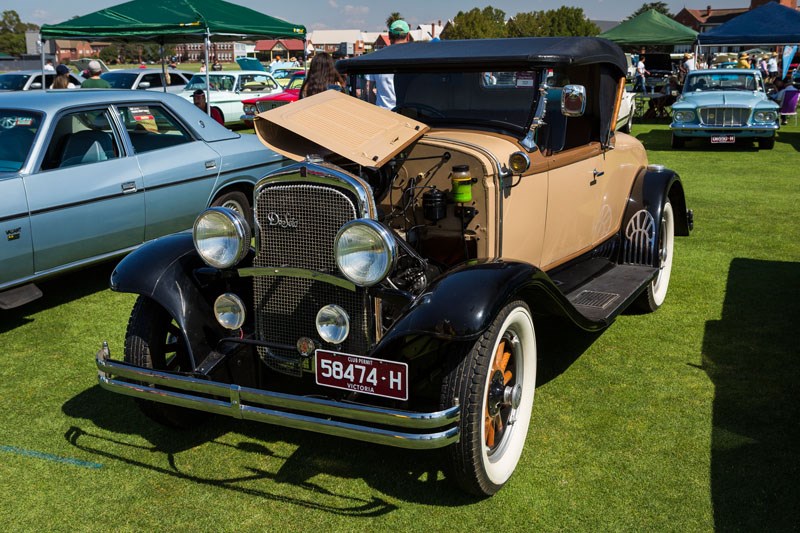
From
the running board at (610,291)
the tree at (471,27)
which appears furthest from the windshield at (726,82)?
the tree at (471,27)

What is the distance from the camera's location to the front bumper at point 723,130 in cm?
1338

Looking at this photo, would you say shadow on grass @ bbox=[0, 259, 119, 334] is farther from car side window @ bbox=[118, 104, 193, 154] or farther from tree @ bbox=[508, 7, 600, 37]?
tree @ bbox=[508, 7, 600, 37]

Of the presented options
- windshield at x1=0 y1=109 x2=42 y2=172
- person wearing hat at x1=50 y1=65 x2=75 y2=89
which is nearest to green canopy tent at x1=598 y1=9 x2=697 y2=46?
person wearing hat at x1=50 y1=65 x2=75 y2=89

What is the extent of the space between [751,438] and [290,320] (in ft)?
7.34

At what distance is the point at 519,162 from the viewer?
3.60 meters

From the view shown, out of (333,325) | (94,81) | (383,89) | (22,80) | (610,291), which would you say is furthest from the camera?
(22,80)

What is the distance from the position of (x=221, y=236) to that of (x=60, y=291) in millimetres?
3401

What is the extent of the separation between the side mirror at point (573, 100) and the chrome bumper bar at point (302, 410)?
5.87 ft

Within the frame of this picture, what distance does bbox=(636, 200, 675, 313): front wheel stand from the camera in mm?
5195

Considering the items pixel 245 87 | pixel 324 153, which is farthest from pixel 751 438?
pixel 245 87

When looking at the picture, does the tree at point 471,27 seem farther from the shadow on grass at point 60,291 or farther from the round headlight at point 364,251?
the round headlight at point 364,251

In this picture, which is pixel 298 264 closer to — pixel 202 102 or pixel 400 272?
pixel 400 272

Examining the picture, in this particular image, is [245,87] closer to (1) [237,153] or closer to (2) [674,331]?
(1) [237,153]

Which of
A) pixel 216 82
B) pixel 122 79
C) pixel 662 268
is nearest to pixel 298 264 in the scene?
pixel 662 268
